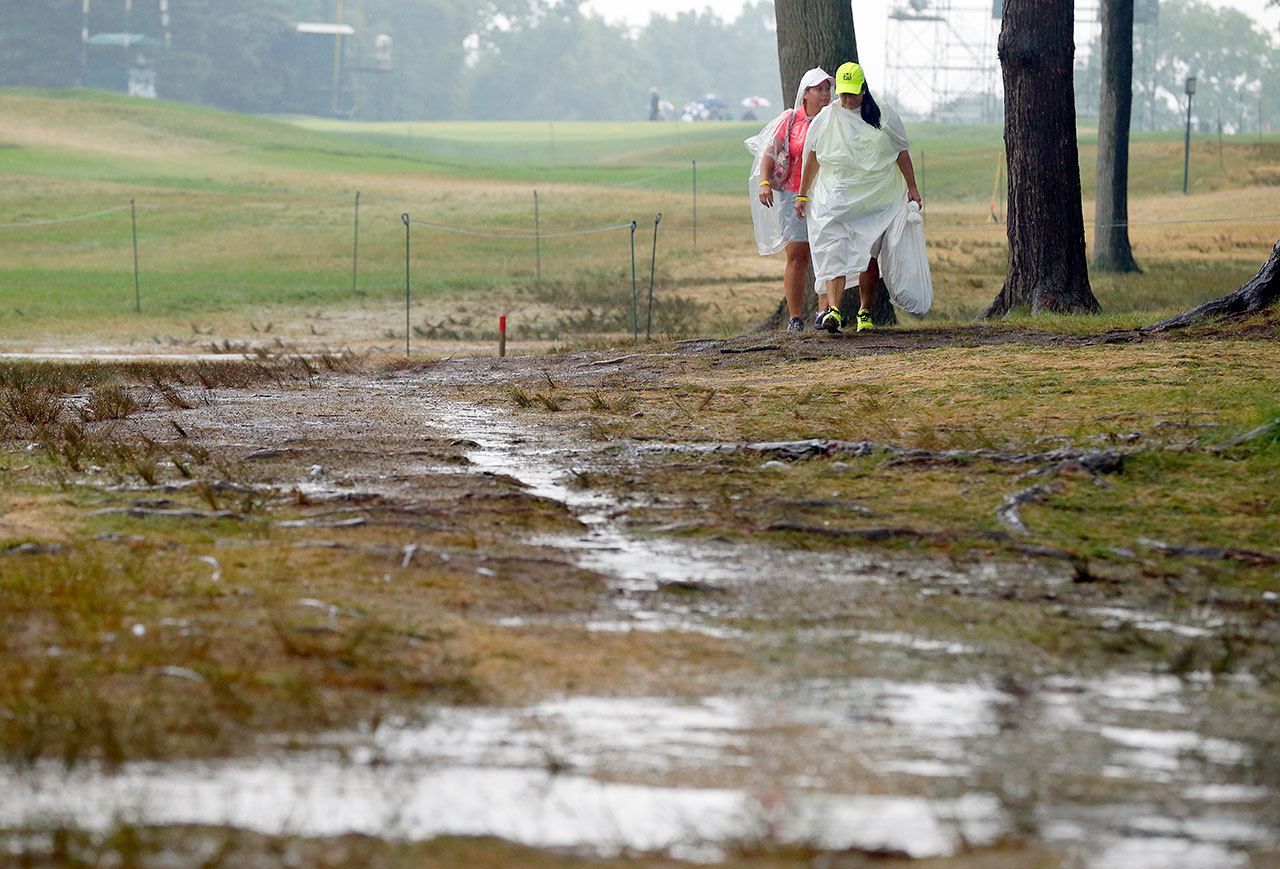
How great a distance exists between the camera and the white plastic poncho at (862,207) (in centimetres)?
1250

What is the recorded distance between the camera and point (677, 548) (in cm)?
611

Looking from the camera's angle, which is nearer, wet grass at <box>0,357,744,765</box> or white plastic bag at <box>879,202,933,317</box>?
wet grass at <box>0,357,744,765</box>

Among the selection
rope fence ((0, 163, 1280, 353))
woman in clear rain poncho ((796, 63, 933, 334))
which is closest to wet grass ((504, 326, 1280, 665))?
woman in clear rain poncho ((796, 63, 933, 334))

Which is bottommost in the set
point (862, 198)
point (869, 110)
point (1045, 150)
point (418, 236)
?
point (418, 236)

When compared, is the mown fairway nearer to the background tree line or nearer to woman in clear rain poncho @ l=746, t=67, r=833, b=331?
woman in clear rain poncho @ l=746, t=67, r=833, b=331

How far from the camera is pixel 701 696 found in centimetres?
435

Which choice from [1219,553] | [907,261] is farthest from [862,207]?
[1219,553]

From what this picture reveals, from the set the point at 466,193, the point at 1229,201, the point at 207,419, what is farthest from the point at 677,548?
the point at 466,193

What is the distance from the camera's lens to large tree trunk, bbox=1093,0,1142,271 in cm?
2572

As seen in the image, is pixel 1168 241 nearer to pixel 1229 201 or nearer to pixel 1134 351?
pixel 1229 201

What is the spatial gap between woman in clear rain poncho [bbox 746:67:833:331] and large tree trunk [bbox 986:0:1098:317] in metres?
1.99

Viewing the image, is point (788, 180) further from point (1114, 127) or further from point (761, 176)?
point (1114, 127)

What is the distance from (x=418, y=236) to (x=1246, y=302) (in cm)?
2608

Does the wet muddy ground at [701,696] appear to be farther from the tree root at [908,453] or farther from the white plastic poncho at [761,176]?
the white plastic poncho at [761,176]
